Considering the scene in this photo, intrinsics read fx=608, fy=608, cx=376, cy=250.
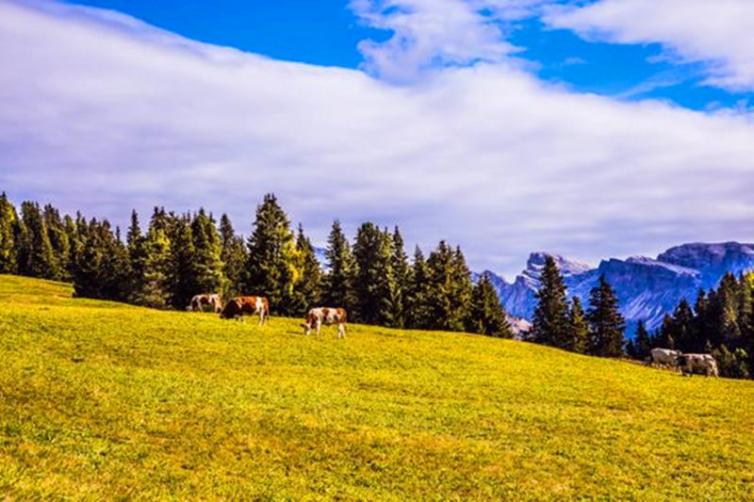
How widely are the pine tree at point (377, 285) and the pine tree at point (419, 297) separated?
3.96m

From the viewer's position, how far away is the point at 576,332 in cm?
10988

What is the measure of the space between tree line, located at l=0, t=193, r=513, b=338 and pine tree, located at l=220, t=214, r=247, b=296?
11.0ft

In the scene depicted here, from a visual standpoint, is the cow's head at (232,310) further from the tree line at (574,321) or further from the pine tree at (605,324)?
the pine tree at (605,324)

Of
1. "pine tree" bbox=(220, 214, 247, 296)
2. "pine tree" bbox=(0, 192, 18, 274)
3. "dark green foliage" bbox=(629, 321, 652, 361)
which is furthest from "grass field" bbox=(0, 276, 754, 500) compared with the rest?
"pine tree" bbox=(0, 192, 18, 274)

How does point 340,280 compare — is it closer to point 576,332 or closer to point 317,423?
point 576,332

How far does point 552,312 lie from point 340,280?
127 ft

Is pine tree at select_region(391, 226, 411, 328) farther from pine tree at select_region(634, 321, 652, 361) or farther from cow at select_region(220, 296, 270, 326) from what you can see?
pine tree at select_region(634, 321, 652, 361)

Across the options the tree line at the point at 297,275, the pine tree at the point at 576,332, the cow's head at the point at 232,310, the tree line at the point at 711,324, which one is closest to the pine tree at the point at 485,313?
the tree line at the point at 297,275

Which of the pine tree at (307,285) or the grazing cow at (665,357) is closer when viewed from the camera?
the grazing cow at (665,357)

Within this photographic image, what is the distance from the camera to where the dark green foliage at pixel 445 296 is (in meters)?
98.2

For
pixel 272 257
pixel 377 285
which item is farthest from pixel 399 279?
pixel 272 257

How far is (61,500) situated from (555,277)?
106485 millimetres

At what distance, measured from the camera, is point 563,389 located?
4109 centimetres

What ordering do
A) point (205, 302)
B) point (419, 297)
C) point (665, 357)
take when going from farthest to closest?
1. point (419, 297)
2. point (665, 357)
3. point (205, 302)
